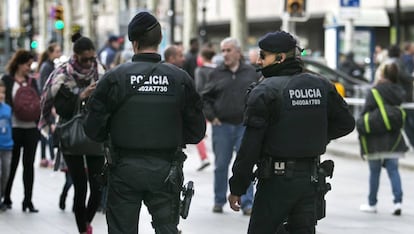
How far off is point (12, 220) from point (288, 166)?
16.4 feet

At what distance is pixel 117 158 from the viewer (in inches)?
256

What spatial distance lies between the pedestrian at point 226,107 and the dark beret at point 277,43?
178 inches

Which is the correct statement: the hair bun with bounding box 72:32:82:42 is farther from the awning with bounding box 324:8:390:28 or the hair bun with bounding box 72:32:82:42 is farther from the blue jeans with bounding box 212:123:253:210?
the awning with bounding box 324:8:390:28

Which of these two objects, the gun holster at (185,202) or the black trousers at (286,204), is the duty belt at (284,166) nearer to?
the black trousers at (286,204)

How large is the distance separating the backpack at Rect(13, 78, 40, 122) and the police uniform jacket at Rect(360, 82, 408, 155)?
148 inches

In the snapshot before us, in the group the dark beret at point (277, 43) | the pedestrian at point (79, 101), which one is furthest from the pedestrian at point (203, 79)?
the dark beret at point (277, 43)

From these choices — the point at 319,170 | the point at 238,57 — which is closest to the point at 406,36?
the point at 238,57

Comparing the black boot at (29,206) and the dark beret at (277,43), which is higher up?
the dark beret at (277,43)

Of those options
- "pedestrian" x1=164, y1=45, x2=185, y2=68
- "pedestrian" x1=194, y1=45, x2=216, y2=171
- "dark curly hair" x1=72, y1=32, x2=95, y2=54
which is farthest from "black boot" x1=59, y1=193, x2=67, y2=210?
"pedestrian" x1=194, y1=45, x2=216, y2=171

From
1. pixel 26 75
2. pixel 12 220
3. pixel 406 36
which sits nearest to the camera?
pixel 12 220

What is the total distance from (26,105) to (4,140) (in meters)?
0.47

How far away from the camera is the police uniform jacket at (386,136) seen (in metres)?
11.4

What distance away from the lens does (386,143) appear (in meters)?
11.4

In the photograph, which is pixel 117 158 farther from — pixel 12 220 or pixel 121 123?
pixel 12 220
